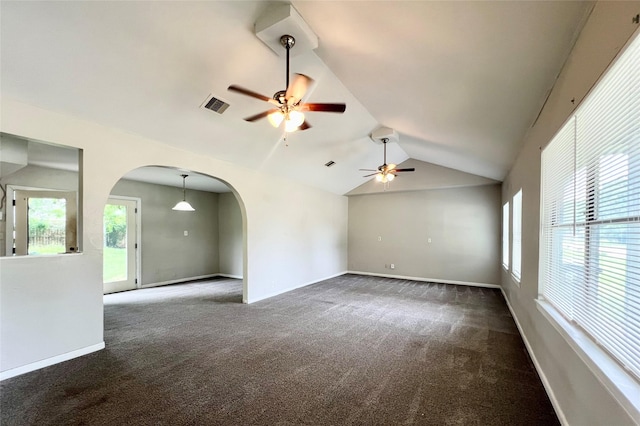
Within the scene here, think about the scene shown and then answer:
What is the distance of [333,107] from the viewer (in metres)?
2.58

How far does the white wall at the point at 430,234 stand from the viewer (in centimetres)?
673

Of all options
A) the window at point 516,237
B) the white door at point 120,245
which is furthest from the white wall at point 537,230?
the white door at point 120,245

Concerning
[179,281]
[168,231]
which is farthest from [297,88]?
[179,281]

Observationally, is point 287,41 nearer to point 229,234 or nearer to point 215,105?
point 215,105

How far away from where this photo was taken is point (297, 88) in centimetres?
242

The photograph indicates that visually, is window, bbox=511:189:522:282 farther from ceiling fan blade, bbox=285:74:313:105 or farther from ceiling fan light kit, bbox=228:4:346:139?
ceiling fan blade, bbox=285:74:313:105

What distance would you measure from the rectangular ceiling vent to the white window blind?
338cm

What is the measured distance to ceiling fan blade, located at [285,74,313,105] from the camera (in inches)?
91.7

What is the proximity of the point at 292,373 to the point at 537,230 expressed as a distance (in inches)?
115

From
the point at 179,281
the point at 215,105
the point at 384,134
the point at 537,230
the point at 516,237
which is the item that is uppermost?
the point at 384,134

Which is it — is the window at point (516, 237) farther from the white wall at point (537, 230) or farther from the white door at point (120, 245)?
the white door at point (120, 245)

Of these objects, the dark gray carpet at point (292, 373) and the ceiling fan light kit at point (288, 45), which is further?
the ceiling fan light kit at point (288, 45)

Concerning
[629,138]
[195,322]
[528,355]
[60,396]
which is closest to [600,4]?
[629,138]

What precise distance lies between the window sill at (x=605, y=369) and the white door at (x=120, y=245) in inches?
304
